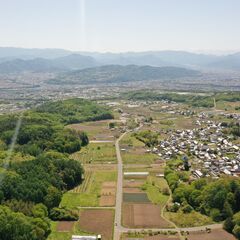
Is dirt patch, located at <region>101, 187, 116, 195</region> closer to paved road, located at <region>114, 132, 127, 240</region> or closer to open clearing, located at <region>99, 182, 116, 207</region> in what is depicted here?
open clearing, located at <region>99, 182, 116, 207</region>

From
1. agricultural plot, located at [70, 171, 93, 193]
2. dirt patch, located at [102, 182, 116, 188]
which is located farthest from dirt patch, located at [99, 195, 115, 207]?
dirt patch, located at [102, 182, 116, 188]

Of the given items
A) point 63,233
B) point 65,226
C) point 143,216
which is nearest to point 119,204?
point 143,216

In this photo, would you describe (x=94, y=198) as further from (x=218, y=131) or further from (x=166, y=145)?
(x=218, y=131)

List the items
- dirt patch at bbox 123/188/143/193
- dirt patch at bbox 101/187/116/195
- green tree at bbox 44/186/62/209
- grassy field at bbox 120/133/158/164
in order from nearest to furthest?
green tree at bbox 44/186/62/209
dirt patch at bbox 101/187/116/195
dirt patch at bbox 123/188/143/193
grassy field at bbox 120/133/158/164

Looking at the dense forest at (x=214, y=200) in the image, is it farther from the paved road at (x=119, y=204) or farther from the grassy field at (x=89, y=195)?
the grassy field at (x=89, y=195)

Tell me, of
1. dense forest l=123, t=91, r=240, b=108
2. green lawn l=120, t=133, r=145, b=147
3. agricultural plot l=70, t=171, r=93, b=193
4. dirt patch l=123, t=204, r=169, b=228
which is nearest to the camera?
dirt patch l=123, t=204, r=169, b=228

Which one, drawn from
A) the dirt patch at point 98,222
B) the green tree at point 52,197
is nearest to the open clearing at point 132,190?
the dirt patch at point 98,222
